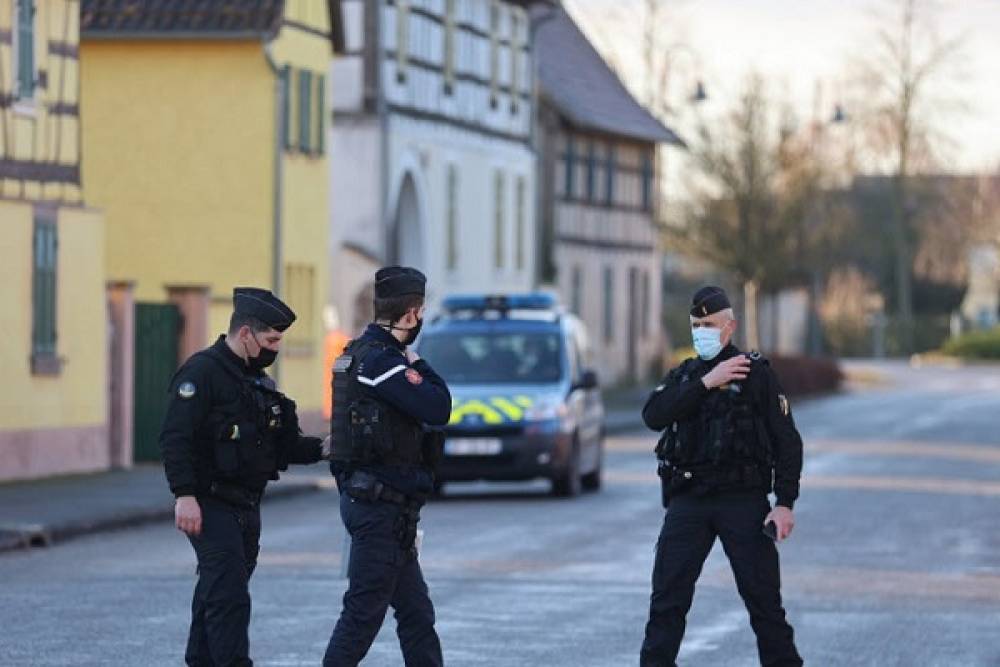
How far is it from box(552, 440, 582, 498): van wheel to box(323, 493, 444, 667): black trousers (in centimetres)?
1755

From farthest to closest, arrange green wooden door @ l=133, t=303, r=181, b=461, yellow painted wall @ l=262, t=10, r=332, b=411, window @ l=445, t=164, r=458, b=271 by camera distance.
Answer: window @ l=445, t=164, r=458, b=271, yellow painted wall @ l=262, t=10, r=332, b=411, green wooden door @ l=133, t=303, r=181, b=461

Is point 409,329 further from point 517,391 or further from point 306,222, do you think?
point 306,222

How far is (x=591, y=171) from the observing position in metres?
69.6

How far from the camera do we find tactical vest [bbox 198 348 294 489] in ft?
36.8

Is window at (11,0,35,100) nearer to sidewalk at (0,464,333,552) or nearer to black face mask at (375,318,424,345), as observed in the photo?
sidewalk at (0,464,333,552)

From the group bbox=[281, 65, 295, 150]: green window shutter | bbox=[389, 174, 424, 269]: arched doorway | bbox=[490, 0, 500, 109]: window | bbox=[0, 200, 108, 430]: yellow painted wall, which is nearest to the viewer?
bbox=[0, 200, 108, 430]: yellow painted wall

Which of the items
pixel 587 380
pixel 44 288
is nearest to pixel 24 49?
pixel 44 288

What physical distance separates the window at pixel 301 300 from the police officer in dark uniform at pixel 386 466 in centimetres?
3066

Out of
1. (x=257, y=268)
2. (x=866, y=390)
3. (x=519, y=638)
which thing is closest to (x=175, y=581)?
(x=519, y=638)

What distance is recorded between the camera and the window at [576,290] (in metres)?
67.1

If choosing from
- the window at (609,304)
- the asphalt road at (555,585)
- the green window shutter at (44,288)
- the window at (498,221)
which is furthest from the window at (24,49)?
the window at (609,304)

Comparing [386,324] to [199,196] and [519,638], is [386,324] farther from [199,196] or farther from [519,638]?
[199,196]

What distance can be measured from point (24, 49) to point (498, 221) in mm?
27971

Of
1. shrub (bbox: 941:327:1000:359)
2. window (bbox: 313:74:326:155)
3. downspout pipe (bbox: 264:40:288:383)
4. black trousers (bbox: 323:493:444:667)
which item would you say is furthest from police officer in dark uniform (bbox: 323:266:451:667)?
shrub (bbox: 941:327:1000:359)
